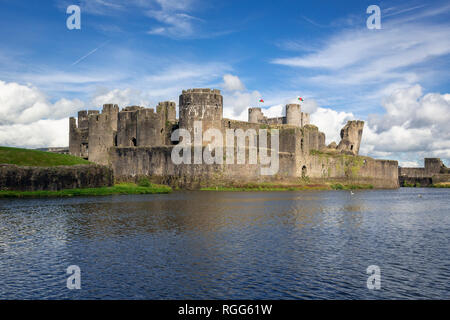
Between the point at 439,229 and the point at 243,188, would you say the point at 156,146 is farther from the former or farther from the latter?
the point at 439,229

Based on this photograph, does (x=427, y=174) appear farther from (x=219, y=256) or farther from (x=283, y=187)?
(x=219, y=256)

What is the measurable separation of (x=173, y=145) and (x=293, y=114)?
29.6m

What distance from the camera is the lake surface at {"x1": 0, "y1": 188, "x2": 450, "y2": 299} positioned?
854cm

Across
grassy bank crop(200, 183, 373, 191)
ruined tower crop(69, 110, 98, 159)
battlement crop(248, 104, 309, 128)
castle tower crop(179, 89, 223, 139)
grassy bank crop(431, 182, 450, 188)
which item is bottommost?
grassy bank crop(431, 182, 450, 188)

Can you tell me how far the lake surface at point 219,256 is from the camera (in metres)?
8.54

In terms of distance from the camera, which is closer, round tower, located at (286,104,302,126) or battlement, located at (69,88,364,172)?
battlement, located at (69,88,364,172)

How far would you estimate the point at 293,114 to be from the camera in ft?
225

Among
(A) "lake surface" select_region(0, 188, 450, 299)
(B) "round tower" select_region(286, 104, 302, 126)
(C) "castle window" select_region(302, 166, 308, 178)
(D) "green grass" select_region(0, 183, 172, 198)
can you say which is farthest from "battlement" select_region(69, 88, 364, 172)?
(A) "lake surface" select_region(0, 188, 450, 299)

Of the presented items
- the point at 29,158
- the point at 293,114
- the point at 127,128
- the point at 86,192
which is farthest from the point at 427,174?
the point at 29,158

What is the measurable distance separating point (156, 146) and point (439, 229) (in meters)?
31.7

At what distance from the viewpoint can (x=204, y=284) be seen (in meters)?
8.91

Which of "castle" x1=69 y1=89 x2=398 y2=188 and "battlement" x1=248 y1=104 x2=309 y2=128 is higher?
"battlement" x1=248 y1=104 x2=309 y2=128

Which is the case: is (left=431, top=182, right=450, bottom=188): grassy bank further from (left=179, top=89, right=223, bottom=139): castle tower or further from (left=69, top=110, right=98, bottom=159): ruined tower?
(left=69, top=110, right=98, bottom=159): ruined tower

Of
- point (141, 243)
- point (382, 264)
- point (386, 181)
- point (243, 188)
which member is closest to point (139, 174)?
point (243, 188)
